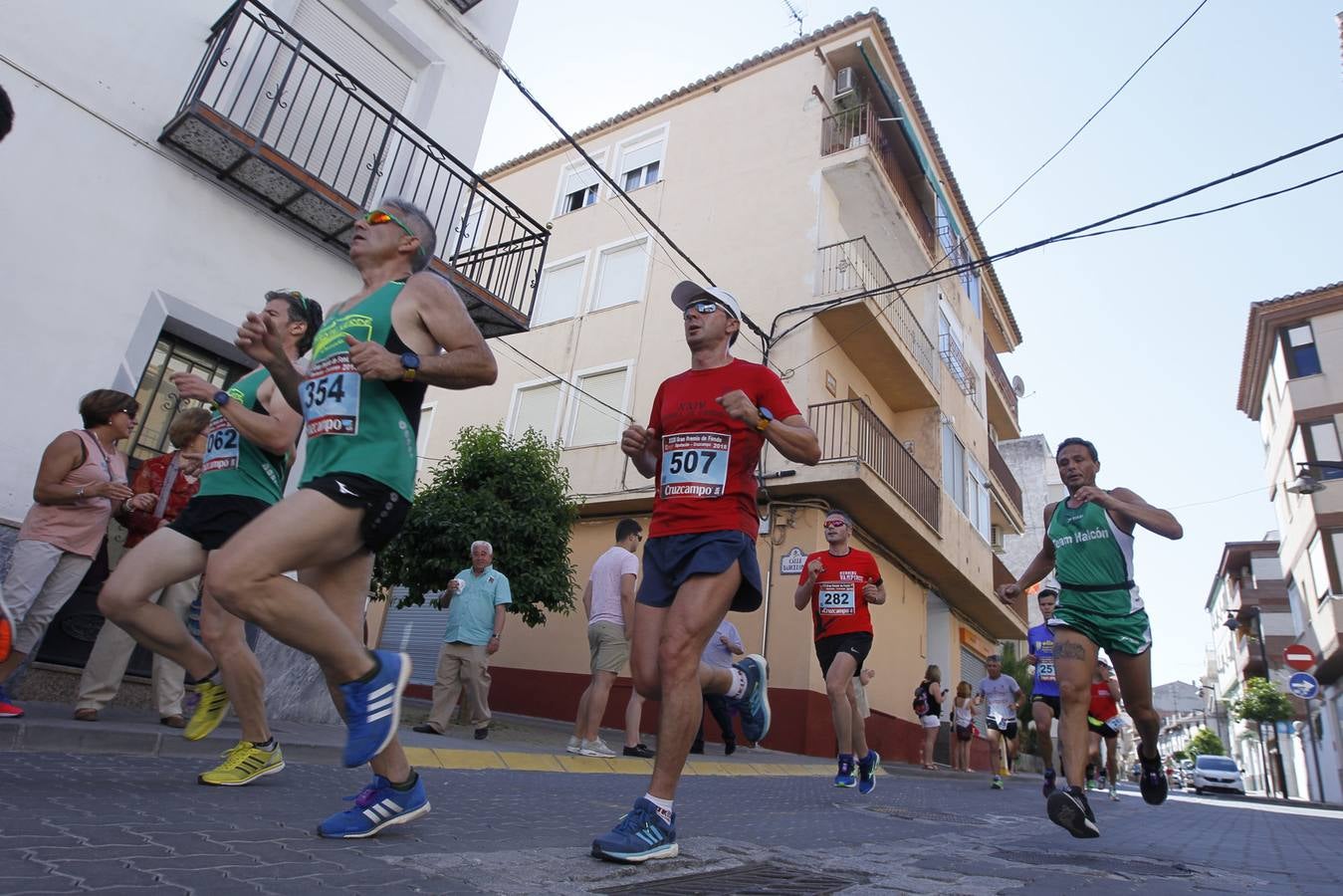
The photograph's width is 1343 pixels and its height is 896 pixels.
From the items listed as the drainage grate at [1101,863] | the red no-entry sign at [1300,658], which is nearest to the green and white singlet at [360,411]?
the drainage grate at [1101,863]

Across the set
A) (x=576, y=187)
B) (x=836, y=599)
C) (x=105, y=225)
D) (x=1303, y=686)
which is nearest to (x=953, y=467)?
(x=1303, y=686)

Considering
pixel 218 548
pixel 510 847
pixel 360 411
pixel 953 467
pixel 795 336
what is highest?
pixel 795 336

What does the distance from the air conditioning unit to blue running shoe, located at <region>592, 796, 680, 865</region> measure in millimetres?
17243

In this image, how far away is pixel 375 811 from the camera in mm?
2605

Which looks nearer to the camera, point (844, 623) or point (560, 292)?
point (844, 623)

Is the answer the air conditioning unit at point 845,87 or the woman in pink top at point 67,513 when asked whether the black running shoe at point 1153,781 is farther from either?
the air conditioning unit at point 845,87

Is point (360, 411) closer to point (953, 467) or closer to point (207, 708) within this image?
point (207, 708)

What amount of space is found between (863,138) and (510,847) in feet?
53.2

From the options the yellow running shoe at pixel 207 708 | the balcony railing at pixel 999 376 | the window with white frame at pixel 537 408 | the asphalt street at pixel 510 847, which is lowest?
the asphalt street at pixel 510 847

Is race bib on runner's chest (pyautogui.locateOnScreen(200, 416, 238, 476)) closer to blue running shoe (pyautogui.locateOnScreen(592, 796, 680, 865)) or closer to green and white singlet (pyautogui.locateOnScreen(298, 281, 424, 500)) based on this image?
green and white singlet (pyautogui.locateOnScreen(298, 281, 424, 500))

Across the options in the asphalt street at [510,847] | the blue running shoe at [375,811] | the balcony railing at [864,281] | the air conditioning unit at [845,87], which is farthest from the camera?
the air conditioning unit at [845,87]

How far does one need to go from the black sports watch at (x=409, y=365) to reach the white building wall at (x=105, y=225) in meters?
4.57

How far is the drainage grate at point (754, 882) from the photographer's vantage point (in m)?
2.18

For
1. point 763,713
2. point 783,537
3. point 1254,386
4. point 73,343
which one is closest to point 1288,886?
point 763,713
